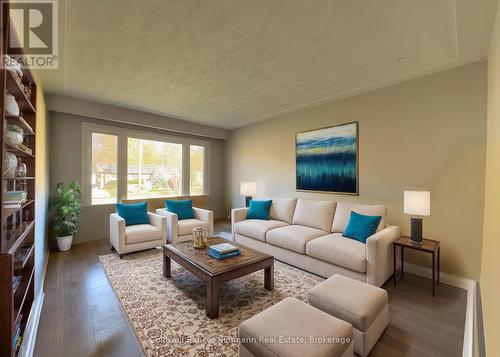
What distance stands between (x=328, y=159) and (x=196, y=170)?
3486 mm

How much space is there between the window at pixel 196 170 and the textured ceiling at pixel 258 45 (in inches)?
93.3

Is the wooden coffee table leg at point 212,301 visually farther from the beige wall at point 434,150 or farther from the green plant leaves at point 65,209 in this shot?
the green plant leaves at point 65,209

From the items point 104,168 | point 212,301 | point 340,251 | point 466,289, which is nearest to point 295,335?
point 212,301

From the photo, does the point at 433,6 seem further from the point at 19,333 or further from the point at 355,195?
the point at 19,333

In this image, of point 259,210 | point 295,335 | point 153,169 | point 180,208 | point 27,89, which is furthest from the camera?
point 153,169

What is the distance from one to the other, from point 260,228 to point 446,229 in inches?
96.4

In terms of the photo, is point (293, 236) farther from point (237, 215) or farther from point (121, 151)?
point (121, 151)

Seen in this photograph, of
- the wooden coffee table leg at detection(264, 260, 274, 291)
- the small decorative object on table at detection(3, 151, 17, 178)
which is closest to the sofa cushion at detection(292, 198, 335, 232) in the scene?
the wooden coffee table leg at detection(264, 260, 274, 291)

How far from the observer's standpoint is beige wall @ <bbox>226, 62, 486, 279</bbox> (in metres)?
2.56

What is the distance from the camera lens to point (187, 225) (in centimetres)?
404

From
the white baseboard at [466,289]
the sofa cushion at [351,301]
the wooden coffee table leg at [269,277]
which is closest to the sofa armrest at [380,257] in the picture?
→ the white baseboard at [466,289]

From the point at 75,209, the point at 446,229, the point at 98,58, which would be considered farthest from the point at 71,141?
the point at 446,229

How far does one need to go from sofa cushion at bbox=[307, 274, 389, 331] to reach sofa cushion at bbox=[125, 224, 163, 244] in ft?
9.15

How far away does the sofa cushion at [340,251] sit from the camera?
8.19ft
